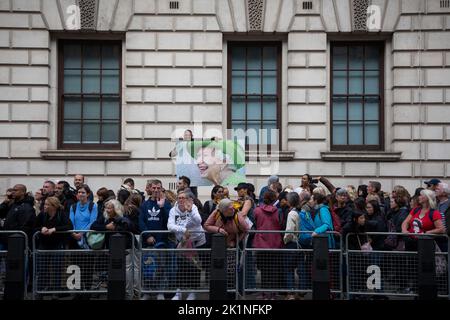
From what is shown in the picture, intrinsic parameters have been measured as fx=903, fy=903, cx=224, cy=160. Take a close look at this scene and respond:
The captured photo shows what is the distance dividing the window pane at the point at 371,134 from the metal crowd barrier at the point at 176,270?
9.28m

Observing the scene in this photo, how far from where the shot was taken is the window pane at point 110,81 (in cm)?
2356

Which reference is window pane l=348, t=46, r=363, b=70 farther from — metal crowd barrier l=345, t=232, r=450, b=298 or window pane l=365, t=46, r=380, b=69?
metal crowd barrier l=345, t=232, r=450, b=298

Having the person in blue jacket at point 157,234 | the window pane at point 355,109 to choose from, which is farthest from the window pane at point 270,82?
the person in blue jacket at point 157,234

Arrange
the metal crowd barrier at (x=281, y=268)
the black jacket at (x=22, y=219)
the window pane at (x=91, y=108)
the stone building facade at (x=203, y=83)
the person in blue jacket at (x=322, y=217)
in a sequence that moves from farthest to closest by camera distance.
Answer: the window pane at (x=91, y=108), the stone building facade at (x=203, y=83), the black jacket at (x=22, y=219), the person in blue jacket at (x=322, y=217), the metal crowd barrier at (x=281, y=268)

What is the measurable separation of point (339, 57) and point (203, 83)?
3702mm

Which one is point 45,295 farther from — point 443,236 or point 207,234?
point 443,236

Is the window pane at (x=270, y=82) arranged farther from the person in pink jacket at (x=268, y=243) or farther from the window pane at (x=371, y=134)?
the person in pink jacket at (x=268, y=243)

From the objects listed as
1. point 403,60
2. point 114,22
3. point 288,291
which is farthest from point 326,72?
point 288,291

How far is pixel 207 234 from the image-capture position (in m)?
15.9

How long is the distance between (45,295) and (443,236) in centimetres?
689

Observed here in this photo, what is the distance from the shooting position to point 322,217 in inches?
615

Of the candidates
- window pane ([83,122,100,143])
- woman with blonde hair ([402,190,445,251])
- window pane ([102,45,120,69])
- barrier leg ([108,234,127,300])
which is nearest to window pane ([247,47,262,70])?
window pane ([102,45,120,69])

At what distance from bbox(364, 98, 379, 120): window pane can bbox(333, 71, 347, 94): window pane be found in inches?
26.1
